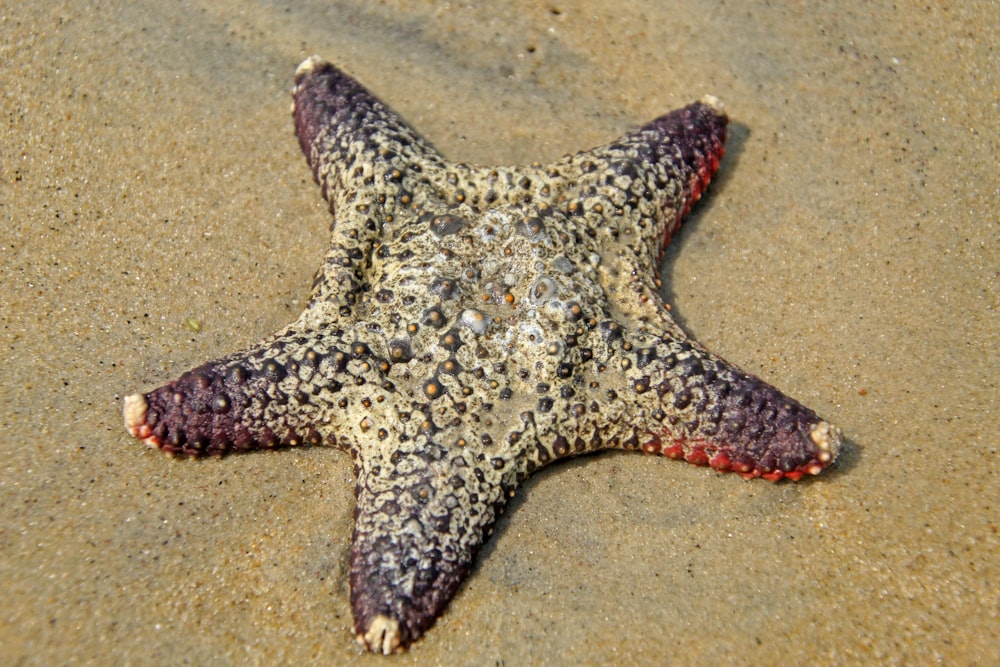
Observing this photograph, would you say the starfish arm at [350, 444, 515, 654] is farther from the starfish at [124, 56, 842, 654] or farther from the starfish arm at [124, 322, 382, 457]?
the starfish arm at [124, 322, 382, 457]

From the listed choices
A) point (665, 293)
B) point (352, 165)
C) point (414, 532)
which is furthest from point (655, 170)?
point (414, 532)

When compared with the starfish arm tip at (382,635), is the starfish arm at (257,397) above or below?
above

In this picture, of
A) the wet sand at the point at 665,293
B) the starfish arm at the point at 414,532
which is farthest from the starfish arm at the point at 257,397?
the starfish arm at the point at 414,532

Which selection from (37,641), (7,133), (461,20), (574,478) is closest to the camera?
(37,641)

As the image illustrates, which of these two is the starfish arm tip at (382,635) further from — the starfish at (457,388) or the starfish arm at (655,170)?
the starfish arm at (655,170)

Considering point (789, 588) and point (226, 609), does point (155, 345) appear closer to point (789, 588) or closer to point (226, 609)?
point (226, 609)

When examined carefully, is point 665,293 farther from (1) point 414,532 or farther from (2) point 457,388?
(1) point 414,532

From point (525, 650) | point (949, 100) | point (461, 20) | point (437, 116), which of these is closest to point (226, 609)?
point (525, 650)

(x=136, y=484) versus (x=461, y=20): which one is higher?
(x=461, y=20)
